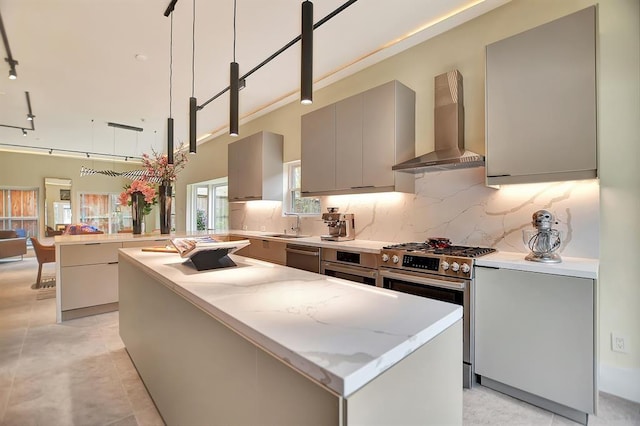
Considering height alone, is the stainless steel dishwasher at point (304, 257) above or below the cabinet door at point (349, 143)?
below

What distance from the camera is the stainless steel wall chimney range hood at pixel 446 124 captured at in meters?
2.64

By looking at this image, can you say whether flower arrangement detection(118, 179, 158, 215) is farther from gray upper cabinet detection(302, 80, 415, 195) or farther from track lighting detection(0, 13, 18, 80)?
gray upper cabinet detection(302, 80, 415, 195)

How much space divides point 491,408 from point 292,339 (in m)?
1.87

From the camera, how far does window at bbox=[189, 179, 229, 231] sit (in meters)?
6.95

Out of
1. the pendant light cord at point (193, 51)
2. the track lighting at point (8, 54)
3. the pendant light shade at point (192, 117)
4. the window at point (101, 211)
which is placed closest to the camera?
the pendant light shade at point (192, 117)

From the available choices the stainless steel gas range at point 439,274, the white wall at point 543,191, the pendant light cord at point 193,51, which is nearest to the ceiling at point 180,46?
the pendant light cord at point 193,51

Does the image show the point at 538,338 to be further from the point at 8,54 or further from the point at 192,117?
the point at 8,54

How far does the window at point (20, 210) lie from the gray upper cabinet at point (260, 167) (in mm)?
7796

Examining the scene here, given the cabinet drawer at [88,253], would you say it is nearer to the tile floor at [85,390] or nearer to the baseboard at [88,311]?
the baseboard at [88,311]

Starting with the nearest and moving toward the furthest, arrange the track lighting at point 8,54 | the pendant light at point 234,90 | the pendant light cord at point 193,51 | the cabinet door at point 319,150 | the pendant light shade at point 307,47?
1. the pendant light shade at point 307,47
2. the pendant light at point 234,90
3. the pendant light cord at point 193,51
4. the track lighting at point 8,54
5. the cabinet door at point 319,150

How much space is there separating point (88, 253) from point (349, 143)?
3.22m

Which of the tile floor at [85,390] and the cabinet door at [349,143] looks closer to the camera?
the tile floor at [85,390]

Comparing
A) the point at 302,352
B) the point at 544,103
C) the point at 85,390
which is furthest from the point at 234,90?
the point at 85,390

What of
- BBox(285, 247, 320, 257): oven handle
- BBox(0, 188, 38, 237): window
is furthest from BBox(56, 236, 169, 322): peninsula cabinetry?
BBox(0, 188, 38, 237): window
